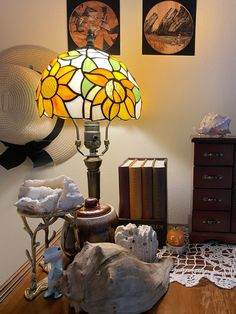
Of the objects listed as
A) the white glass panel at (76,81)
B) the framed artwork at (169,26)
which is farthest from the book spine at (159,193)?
the framed artwork at (169,26)

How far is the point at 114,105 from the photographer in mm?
792

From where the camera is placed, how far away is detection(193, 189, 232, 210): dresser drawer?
84 cm

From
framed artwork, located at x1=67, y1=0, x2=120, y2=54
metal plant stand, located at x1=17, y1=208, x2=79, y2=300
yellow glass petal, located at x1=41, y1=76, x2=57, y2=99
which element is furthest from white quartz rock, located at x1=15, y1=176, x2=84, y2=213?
framed artwork, located at x1=67, y1=0, x2=120, y2=54

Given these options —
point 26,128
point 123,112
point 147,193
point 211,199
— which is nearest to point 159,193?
point 147,193

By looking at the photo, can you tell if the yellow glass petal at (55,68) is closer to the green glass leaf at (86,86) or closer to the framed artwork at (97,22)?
the green glass leaf at (86,86)

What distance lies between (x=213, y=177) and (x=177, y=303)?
367 mm

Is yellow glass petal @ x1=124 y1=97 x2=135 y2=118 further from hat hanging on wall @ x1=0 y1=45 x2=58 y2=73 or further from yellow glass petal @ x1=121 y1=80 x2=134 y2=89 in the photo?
hat hanging on wall @ x1=0 y1=45 x2=58 y2=73

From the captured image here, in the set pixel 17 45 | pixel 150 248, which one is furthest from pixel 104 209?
pixel 17 45

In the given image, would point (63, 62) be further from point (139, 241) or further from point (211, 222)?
point (211, 222)

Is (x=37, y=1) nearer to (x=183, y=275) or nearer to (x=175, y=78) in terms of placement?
(x=175, y=78)

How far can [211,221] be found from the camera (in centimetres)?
85

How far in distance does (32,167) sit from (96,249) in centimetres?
65

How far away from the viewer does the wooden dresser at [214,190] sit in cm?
83

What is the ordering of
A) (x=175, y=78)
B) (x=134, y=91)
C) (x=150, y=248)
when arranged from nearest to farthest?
1. (x=150, y=248)
2. (x=134, y=91)
3. (x=175, y=78)
